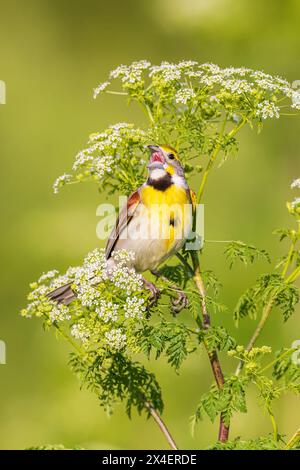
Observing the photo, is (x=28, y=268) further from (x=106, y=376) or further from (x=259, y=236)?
(x=106, y=376)

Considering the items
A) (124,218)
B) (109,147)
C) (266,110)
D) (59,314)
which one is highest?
(266,110)

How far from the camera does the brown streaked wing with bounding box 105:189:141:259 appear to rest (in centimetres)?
375

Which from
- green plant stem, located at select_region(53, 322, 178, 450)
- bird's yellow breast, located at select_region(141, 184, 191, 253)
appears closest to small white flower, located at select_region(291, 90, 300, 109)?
bird's yellow breast, located at select_region(141, 184, 191, 253)

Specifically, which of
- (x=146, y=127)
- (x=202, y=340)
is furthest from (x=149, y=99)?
(x=202, y=340)

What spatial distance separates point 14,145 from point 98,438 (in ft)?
7.27

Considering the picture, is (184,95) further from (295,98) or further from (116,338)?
(116,338)

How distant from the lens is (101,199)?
17.9 ft

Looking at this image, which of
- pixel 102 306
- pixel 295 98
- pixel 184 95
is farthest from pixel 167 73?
pixel 102 306

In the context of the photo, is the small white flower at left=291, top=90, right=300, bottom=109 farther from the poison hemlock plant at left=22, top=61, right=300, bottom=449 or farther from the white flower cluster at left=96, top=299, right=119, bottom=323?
the white flower cluster at left=96, top=299, right=119, bottom=323

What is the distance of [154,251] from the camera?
3848 millimetres

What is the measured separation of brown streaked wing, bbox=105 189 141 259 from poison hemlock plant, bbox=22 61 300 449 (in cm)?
22

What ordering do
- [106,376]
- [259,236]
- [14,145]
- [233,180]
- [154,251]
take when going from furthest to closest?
[14,145]
[233,180]
[259,236]
[154,251]
[106,376]

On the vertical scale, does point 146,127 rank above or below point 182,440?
above

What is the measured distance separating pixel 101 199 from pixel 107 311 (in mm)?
2387
